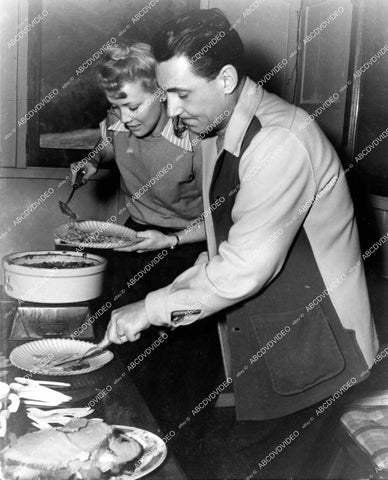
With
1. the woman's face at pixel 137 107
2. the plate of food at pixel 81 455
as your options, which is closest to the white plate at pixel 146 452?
the plate of food at pixel 81 455

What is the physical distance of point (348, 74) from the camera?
472 cm

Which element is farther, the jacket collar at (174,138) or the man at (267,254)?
the jacket collar at (174,138)

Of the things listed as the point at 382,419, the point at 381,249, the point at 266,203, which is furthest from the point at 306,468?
the point at 381,249

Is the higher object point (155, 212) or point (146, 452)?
point (146, 452)

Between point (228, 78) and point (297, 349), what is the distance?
0.84 meters

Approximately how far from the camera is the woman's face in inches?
108

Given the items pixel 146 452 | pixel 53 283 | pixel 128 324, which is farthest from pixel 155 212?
pixel 146 452

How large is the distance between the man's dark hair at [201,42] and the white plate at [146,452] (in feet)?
3.26

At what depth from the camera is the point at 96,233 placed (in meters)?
2.70

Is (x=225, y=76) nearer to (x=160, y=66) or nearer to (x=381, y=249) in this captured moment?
(x=160, y=66)

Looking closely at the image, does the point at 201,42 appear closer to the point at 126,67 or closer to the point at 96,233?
the point at 126,67

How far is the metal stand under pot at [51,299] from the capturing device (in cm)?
198

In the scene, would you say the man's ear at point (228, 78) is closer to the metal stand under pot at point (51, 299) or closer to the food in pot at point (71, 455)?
the metal stand under pot at point (51, 299)

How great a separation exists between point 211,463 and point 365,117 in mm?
3133
